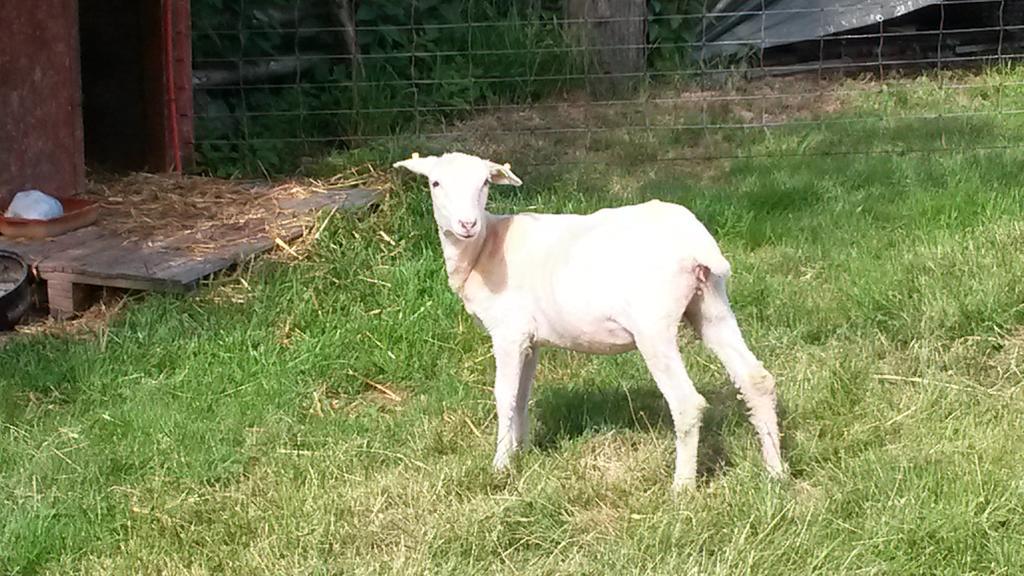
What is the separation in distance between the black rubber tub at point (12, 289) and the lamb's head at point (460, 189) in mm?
2502

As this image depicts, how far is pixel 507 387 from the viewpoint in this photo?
13.3 feet

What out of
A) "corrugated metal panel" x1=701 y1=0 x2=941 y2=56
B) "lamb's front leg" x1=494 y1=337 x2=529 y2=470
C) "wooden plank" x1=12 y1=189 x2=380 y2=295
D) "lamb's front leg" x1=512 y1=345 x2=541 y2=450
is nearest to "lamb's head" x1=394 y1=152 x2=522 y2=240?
"lamb's front leg" x1=494 y1=337 x2=529 y2=470

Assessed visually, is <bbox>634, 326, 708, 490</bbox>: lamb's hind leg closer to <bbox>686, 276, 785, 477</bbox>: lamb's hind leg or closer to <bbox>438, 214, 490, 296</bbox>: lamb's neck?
<bbox>686, 276, 785, 477</bbox>: lamb's hind leg

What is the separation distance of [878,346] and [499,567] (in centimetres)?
205

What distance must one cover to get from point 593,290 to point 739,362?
1.59 ft

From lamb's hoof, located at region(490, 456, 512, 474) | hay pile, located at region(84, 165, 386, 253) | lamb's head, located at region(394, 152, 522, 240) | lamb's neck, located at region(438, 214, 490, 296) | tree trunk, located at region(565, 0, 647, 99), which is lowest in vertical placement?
lamb's hoof, located at region(490, 456, 512, 474)

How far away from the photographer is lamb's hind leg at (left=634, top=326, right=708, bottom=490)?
3721mm

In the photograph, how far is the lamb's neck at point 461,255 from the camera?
410cm

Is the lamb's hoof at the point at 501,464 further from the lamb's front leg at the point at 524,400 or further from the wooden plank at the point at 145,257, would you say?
the wooden plank at the point at 145,257

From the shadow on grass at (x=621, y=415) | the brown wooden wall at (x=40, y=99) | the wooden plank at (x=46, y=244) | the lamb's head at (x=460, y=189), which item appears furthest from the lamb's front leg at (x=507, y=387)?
the brown wooden wall at (x=40, y=99)

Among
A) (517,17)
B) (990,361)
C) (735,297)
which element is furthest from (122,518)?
(517,17)

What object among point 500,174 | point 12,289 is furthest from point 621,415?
point 12,289

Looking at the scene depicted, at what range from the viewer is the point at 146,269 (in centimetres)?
581

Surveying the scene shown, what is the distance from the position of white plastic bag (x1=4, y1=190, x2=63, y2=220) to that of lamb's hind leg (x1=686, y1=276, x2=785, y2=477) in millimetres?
3729
